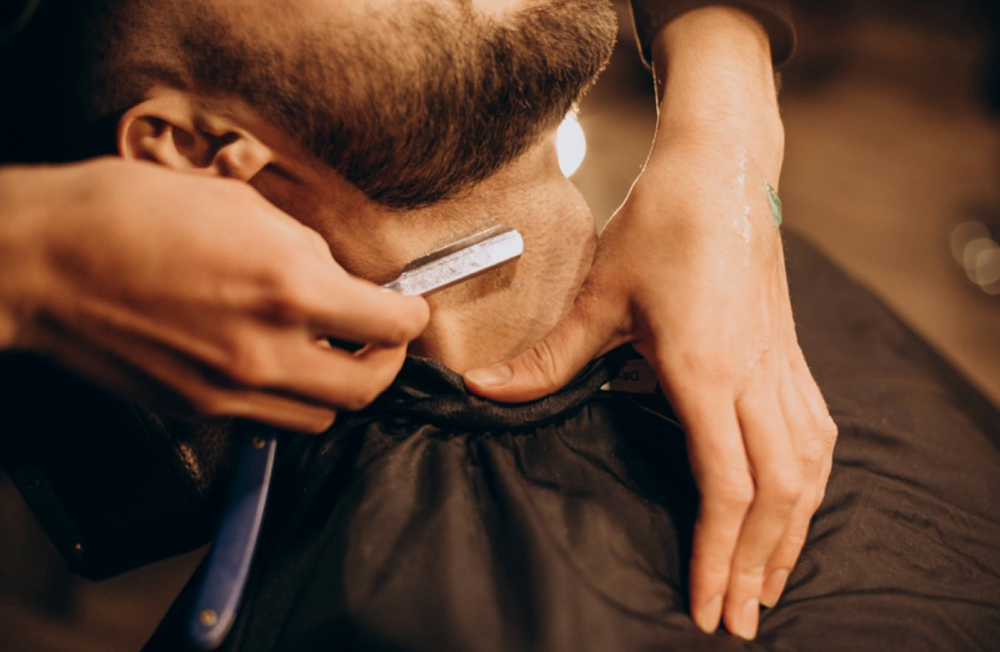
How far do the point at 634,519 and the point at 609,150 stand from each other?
2.69 m

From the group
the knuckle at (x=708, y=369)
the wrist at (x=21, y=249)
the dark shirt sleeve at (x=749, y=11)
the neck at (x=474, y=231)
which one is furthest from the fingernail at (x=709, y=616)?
the dark shirt sleeve at (x=749, y=11)

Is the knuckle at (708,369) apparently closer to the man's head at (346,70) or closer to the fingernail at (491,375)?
the fingernail at (491,375)

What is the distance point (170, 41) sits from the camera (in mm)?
647

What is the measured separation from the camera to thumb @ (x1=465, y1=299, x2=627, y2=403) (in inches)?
28.4

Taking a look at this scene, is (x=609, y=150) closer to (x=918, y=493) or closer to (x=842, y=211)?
(x=842, y=211)

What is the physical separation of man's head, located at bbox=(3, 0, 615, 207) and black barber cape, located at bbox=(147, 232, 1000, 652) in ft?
0.88

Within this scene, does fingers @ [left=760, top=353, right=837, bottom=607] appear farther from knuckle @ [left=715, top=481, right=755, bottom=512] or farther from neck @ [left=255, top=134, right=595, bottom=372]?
neck @ [left=255, top=134, right=595, bottom=372]

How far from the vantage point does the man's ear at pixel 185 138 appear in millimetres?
663

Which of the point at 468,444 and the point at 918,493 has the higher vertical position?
the point at 468,444

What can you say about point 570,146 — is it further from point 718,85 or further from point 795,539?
point 795,539

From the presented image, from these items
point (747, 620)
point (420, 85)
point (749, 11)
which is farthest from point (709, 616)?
point (749, 11)

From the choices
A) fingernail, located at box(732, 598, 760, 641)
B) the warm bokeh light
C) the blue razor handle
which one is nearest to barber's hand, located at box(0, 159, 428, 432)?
the blue razor handle

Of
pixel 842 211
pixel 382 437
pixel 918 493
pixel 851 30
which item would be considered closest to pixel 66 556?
pixel 382 437

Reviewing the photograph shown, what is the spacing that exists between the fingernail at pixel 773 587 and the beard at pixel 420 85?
0.58 meters
